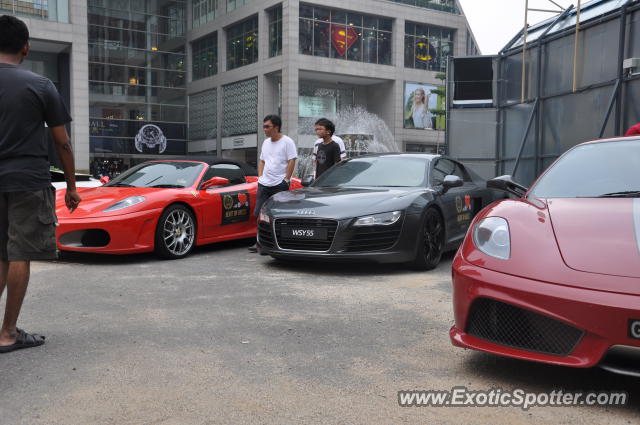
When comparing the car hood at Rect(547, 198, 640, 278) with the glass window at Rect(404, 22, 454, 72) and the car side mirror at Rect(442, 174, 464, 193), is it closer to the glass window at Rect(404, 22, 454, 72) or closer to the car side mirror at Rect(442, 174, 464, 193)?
the car side mirror at Rect(442, 174, 464, 193)

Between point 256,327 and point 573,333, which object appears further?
point 256,327

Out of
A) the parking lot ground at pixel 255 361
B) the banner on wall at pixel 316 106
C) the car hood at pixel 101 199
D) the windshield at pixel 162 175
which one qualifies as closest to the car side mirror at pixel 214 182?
the windshield at pixel 162 175

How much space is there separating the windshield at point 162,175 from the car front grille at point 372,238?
257 centimetres

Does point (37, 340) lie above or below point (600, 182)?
below

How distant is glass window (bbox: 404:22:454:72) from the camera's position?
145ft

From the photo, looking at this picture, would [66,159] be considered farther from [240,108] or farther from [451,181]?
[240,108]

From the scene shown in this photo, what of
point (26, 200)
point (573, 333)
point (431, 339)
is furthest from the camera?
point (431, 339)

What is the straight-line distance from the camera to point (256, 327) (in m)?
3.98

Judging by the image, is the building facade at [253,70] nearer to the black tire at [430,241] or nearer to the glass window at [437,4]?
the glass window at [437,4]

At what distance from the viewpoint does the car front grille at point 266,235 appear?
21.1ft

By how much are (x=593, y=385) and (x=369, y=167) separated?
15.2 ft

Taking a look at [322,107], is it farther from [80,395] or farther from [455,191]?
[80,395]

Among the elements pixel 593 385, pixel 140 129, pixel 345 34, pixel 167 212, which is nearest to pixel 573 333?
pixel 593 385

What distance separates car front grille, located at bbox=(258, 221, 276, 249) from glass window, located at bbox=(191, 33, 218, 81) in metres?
42.0
